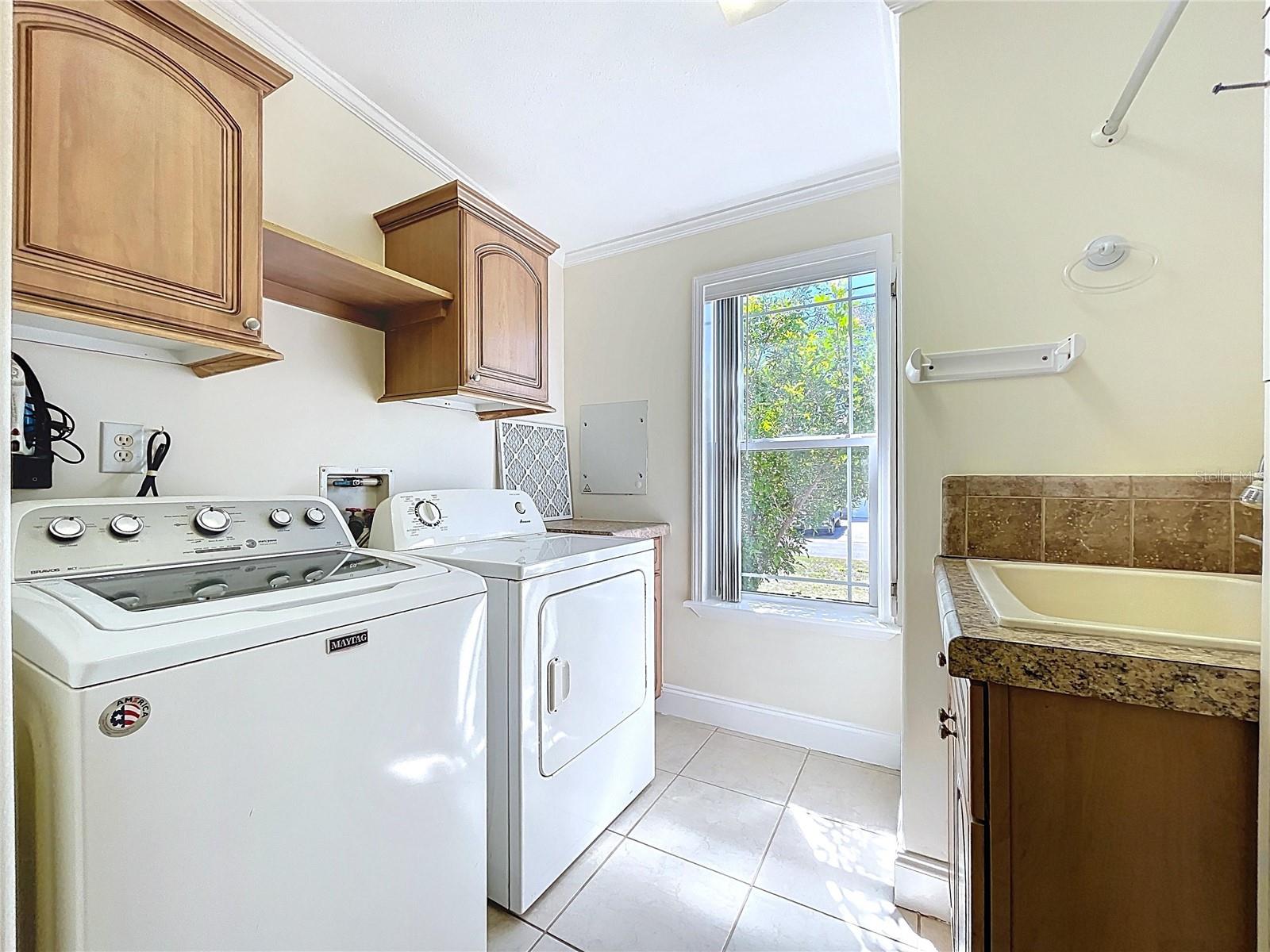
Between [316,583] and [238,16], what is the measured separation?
1.69m

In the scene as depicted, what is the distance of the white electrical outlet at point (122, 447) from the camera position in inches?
50.1

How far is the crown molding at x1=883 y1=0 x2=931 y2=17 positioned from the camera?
142 centimetres

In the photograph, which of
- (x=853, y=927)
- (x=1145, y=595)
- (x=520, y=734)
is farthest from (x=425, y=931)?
(x=1145, y=595)

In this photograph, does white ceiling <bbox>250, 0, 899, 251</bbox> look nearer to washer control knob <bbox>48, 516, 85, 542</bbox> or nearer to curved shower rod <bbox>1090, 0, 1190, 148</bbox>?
curved shower rod <bbox>1090, 0, 1190, 148</bbox>

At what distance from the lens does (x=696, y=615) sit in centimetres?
264

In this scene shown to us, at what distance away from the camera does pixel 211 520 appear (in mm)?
1261

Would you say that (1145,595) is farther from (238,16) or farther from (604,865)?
(238,16)

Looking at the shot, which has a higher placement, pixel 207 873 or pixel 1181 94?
pixel 1181 94

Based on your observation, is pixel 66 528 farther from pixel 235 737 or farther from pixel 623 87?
pixel 623 87

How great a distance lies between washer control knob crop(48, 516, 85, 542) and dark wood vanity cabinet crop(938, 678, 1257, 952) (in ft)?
5.44

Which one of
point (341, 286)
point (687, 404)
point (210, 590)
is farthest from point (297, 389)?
point (687, 404)

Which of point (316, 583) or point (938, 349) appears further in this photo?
point (938, 349)

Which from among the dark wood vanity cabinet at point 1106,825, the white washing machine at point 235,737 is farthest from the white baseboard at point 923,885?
the white washing machine at point 235,737

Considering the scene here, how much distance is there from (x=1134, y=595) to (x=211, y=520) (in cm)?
216
